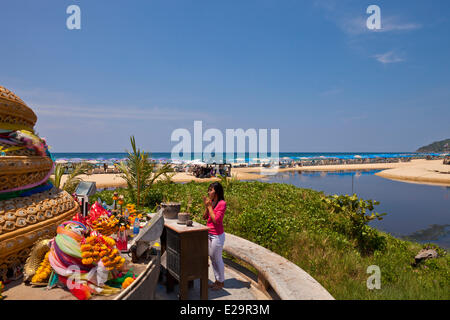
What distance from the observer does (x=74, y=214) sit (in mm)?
4547

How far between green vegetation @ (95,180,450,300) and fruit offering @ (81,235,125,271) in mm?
3636

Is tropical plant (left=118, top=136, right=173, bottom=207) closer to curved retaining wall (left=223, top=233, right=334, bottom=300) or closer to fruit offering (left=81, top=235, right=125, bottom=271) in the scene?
curved retaining wall (left=223, top=233, right=334, bottom=300)

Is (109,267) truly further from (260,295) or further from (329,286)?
(329,286)

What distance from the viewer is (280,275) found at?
3824 millimetres

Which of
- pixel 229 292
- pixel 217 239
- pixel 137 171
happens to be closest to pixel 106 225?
pixel 217 239

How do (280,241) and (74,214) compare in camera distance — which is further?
(280,241)

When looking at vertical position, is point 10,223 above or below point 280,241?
above

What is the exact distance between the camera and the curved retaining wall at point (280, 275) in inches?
130

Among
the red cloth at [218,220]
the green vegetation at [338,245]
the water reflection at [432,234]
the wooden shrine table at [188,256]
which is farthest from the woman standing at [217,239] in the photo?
the water reflection at [432,234]

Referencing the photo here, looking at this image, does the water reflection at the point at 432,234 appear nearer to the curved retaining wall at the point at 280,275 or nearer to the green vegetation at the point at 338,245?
the green vegetation at the point at 338,245

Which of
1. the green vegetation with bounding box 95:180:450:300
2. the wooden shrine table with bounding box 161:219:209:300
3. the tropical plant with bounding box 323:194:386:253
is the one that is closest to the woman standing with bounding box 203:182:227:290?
the wooden shrine table with bounding box 161:219:209:300
